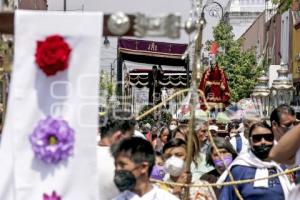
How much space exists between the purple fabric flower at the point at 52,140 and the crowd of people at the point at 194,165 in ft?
1.57

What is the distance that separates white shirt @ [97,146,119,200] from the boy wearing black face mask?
80cm

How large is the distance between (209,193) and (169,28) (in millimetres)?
2427

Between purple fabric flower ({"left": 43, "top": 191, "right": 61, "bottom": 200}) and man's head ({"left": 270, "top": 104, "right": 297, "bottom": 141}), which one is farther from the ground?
man's head ({"left": 270, "top": 104, "right": 297, "bottom": 141})

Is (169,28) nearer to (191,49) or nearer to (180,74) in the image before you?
(191,49)

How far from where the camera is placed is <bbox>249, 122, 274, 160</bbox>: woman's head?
665 cm

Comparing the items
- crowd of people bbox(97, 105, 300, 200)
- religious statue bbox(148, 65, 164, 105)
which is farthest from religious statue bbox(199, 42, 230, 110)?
religious statue bbox(148, 65, 164, 105)

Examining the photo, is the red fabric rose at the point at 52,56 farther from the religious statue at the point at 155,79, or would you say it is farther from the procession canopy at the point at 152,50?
the religious statue at the point at 155,79

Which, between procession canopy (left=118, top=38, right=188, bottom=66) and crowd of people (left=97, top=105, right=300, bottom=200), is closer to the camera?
crowd of people (left=97, top=105, right=300, bottom=200)

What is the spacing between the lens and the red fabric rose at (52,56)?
4.57 m

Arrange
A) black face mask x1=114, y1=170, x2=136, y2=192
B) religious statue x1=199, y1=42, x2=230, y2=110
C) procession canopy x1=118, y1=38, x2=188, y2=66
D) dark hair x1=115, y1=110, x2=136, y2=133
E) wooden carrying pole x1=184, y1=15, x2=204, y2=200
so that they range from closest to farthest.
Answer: black face mask x1=114, y1=170, x2=136, y2=192
wooden carrying pole x1=184, y1=15, x2=204, y2=200
dark hair x1=115, y1=110, x2=136, y2=133
religious statue x1=199, y1=42, x2=230, y2=110
procession canopy x1=118, y1=38, x2=188, y2=66

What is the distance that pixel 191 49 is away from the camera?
18.5 feet

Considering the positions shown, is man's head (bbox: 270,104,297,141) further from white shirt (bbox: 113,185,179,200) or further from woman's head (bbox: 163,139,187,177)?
white shirt (bbox: 113,185,179,200)

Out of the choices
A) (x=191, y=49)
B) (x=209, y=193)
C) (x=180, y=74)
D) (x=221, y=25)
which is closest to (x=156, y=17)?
(x=191, y=49)

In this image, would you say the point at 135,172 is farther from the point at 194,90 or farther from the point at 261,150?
the point at 261,150
